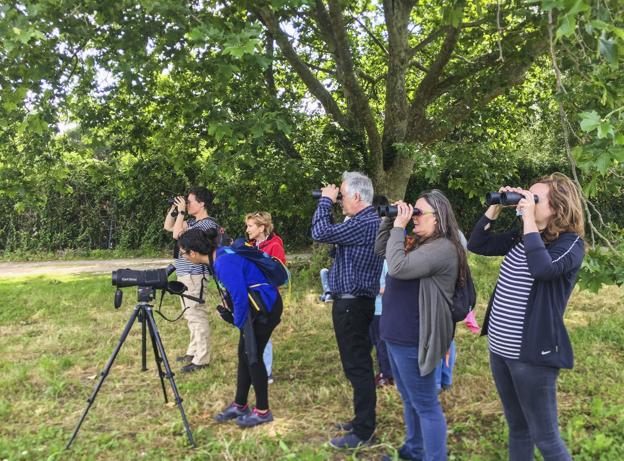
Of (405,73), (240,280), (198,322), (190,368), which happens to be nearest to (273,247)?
(198,322)

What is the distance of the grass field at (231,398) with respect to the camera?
364 cm

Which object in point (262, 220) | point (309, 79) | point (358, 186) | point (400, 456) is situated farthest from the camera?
point (309, 79)

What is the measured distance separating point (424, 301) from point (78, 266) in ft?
37.0

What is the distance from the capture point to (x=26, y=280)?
10102 millimetres

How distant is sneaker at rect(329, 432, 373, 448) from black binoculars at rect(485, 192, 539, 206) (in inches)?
73.8

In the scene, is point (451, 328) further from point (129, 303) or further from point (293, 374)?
point (129, 303)

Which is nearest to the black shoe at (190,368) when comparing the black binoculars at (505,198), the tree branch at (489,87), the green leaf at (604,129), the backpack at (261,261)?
the backpack at (261,261)

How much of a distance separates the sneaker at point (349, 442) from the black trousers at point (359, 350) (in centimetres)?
5

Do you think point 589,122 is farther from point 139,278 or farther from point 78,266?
point 78,266

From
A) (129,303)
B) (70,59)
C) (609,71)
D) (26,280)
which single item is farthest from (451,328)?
(26,280)

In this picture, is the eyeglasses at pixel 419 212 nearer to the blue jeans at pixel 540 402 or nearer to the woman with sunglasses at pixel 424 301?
the woman with sunglasses at pixel 424 301

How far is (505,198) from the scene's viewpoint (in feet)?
8.80

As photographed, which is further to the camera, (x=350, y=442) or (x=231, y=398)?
(x=231, y=398)

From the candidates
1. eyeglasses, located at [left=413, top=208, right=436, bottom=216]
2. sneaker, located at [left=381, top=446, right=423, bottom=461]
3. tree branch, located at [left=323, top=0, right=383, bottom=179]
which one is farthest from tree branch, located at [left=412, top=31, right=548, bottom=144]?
sneaker, located at [left=381, top=446, right=423, bottom=461]
